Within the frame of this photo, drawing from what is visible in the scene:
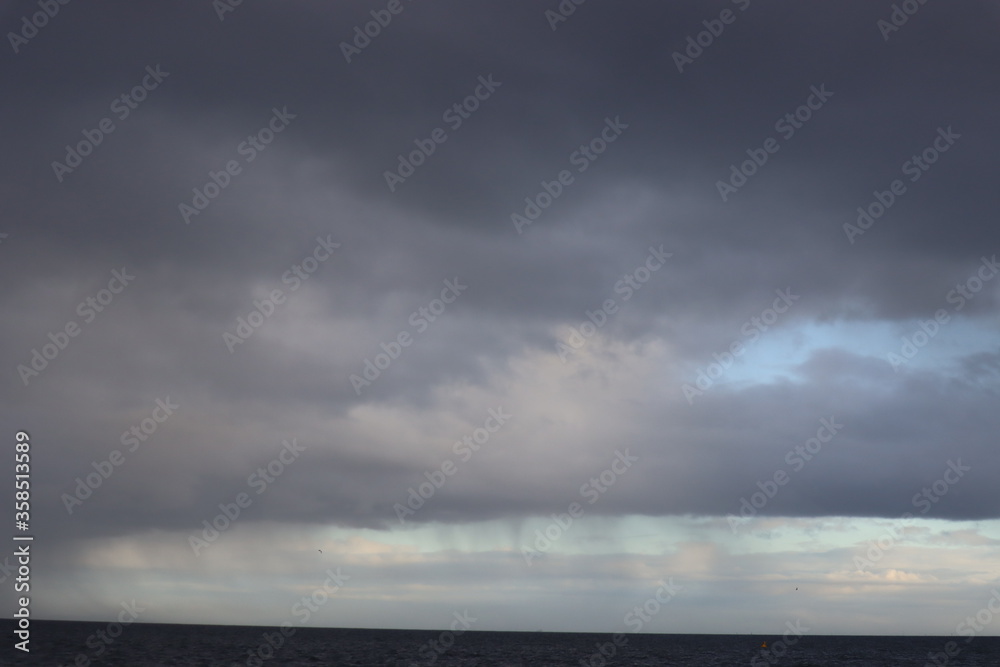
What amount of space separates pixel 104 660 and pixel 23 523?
86.3 metres

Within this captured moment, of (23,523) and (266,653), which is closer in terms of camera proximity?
(23,523)

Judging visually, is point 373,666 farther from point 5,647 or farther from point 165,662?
point 5,647

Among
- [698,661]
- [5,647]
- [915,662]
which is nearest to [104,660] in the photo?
[5,647]

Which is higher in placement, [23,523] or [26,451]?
[26,451]

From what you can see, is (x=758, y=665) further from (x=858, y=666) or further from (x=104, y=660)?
(x=104, y=660)

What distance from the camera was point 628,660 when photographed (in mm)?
172500

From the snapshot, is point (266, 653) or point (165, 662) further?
point (266, 653)

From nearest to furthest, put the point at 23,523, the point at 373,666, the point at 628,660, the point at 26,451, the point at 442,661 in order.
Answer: the point at 23,523, the point at 26,451, the point at 373,666, the point at 442,661, the point at 628,660

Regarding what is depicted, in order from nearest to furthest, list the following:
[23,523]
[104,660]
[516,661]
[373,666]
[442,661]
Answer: [23,523]
[104,660]
[373,666]
[442,661]
[516,661]

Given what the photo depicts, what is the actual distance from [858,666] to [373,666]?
97.3 meters

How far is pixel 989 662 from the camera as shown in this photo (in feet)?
574

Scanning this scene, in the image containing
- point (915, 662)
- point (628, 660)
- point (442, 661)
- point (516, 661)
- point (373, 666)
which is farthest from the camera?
point (915, 662)

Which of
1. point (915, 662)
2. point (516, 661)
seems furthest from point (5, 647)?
point (915, 662)

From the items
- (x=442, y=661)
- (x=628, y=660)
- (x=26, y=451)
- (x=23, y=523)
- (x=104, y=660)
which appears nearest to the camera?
(x=23, y=523)
